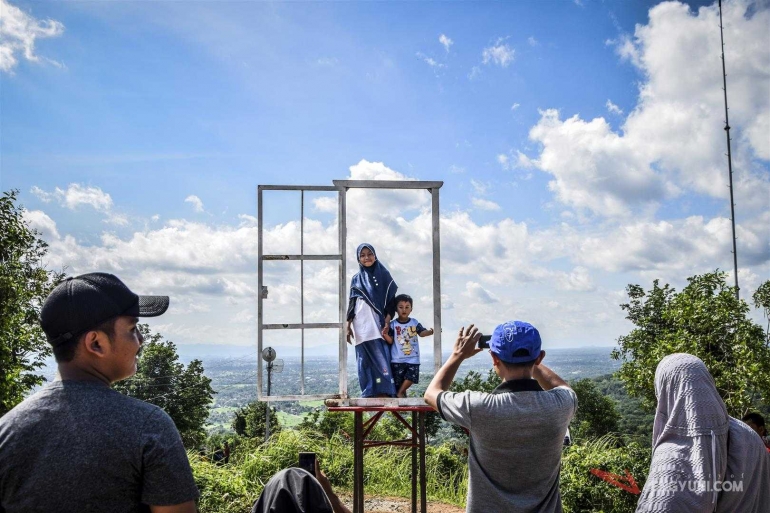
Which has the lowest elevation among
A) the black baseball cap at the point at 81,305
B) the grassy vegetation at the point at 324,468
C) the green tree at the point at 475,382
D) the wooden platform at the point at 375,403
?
the grassy vegetation at the point at 324,468

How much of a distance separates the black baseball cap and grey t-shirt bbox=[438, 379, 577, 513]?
4.79ft

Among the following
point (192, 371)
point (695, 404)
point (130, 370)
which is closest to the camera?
point (130, 370)

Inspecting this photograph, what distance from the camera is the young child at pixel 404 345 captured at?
6.86 metres

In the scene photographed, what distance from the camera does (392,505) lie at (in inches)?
393

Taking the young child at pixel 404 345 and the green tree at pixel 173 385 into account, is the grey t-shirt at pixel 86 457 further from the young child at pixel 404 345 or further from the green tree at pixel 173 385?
the green tree at pixel 173 385

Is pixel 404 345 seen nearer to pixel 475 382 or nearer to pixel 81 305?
pixel 81 305

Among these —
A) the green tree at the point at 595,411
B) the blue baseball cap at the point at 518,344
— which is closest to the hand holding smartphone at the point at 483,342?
the blue baseball cap at the point at 518,344

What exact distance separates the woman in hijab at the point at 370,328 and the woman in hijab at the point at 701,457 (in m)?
4.08

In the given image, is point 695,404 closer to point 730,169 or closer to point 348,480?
point 348,480

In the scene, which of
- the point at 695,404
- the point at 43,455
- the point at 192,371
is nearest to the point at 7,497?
the point at 43,455

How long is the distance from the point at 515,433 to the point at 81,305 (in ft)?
5.61

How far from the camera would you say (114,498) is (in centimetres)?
169

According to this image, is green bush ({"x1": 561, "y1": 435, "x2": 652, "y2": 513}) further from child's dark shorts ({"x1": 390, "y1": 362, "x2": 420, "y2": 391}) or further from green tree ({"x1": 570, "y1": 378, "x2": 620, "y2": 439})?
green tree ({"x1": 570, "y1": 378, "x2": 620, "y2": 439})

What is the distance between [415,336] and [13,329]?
7.06m
